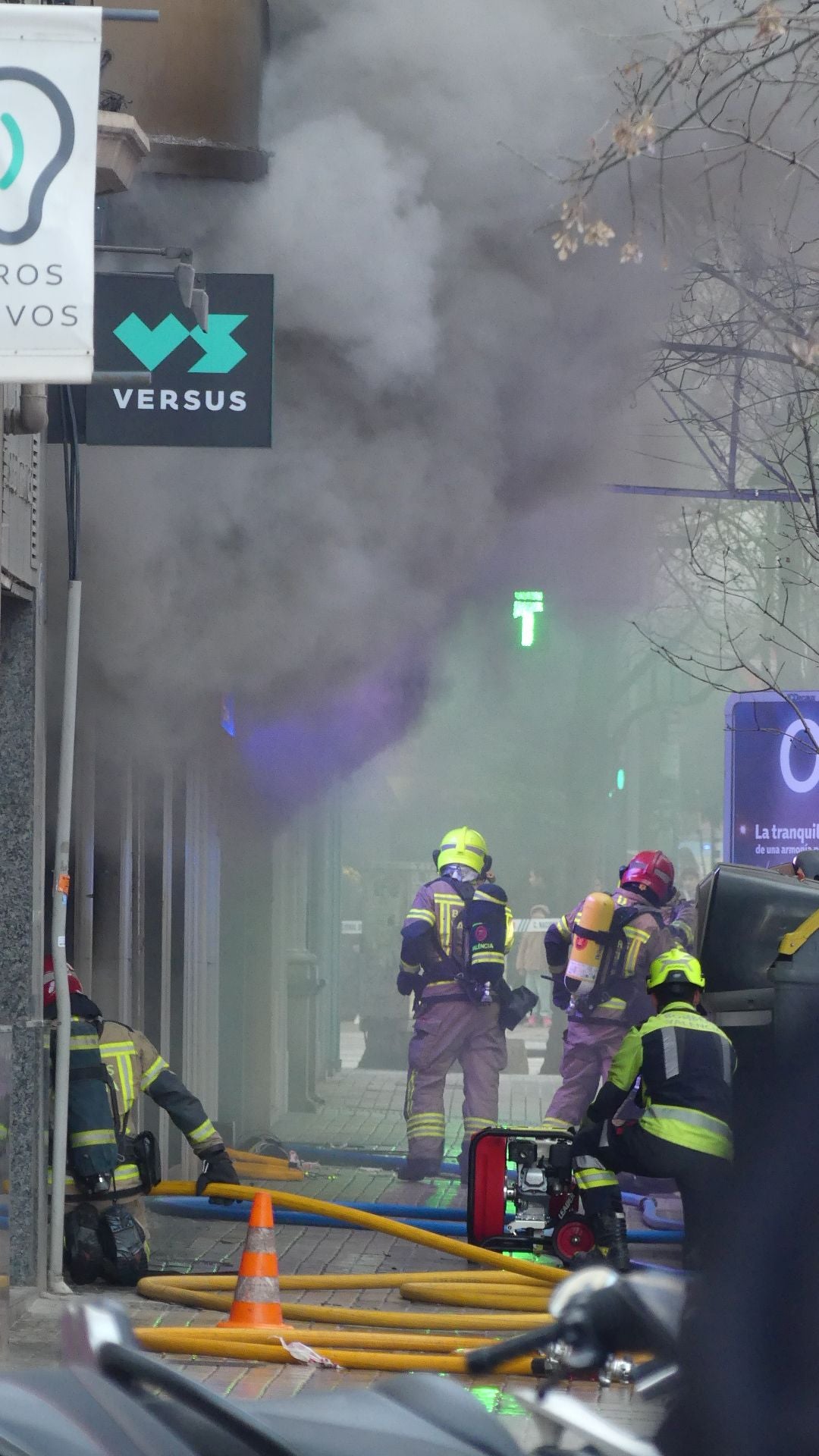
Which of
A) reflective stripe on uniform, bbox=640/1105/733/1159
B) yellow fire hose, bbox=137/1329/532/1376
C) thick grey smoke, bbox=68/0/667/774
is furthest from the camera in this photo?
thick grey smoke, bbox=68/0/667/774

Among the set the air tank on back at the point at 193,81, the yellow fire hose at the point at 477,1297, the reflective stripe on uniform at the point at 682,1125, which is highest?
the air tank on back at the point at 193,81

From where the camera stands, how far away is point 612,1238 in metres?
6.66

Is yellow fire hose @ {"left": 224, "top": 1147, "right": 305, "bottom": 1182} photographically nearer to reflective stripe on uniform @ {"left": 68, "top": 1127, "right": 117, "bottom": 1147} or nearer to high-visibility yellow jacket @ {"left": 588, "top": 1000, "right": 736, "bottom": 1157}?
reflective stripe on uniform @ {"left": 68, "top": 1127, "right": 117, "bottom": 1147}

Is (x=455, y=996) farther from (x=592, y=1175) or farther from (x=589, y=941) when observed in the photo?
(x=592, y=1175)

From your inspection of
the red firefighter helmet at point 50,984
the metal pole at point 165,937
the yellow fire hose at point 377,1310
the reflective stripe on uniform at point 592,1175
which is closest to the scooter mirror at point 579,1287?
the yellow fire hose at point 377,1310

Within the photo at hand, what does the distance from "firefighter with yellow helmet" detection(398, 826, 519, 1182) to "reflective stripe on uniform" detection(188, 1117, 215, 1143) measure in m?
2.33

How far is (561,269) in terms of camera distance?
924cm

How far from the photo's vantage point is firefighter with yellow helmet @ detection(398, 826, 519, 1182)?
8.91 meters

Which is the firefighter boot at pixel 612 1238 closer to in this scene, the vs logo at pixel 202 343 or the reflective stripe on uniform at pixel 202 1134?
the reflective stripe on uniform at pixel 202 1134

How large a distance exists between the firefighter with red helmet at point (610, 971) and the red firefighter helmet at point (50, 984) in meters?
2.84

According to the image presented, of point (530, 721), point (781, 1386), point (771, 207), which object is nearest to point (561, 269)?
point (771, 207)

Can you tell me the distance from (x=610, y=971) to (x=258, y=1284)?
11.2 feet

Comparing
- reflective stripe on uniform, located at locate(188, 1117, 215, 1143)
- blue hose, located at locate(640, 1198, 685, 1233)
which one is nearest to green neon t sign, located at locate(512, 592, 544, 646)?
blue hose, located at locate(640, 1198, 685, 1233)

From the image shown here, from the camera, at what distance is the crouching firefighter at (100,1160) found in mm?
6312
